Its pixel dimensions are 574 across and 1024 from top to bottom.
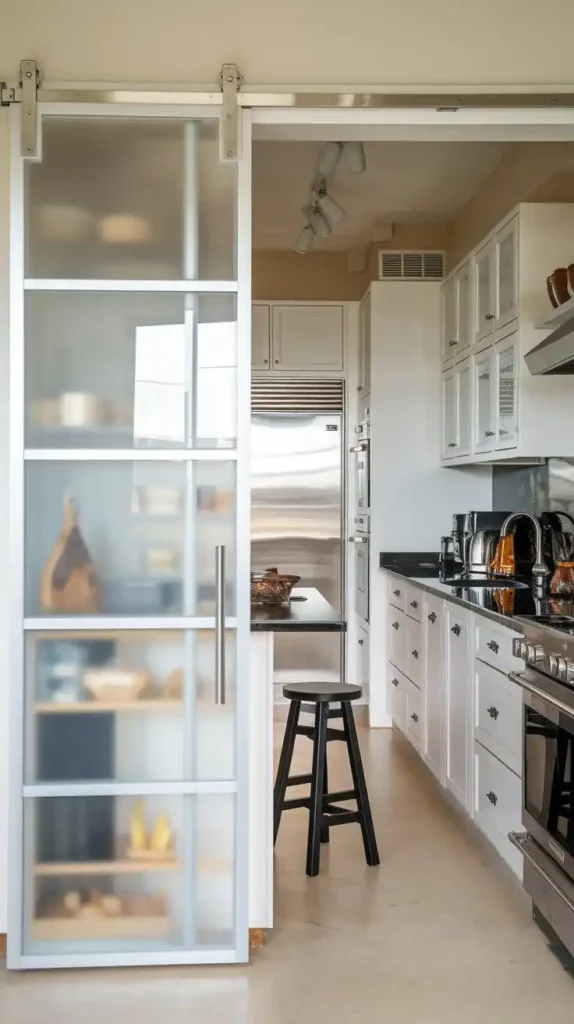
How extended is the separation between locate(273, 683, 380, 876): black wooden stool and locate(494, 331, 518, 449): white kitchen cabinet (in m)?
1.38

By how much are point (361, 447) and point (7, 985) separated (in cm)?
422

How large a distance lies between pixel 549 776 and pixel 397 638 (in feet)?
9.30

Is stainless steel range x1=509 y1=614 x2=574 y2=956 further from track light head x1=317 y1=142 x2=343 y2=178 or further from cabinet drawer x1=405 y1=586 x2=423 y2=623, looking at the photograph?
track light head x1=317 y1=142 x2=343 y2=178

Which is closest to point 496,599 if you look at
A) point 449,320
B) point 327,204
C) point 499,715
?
point 499,715

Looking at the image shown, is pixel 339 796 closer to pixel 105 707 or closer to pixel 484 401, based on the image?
pixel 105 707

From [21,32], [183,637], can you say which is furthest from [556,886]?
[21,32]

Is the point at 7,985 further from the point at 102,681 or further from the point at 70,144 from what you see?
the point at 70,144

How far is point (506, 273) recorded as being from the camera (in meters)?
4.44

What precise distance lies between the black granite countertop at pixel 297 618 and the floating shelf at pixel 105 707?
334 mm

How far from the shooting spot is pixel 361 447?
6418 mm

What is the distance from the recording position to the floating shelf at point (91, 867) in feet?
9.20

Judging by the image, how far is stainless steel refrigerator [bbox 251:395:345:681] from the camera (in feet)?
22.4

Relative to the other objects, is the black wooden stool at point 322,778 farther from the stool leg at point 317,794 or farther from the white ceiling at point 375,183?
the white ceiling at point 375,183

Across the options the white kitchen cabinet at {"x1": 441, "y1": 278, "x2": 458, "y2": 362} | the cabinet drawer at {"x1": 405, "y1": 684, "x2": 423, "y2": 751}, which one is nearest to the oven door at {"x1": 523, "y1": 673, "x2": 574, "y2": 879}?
the cabinet drawer at {"x1": 405, "y1": 684, "x2": 423, "y2": 751}
